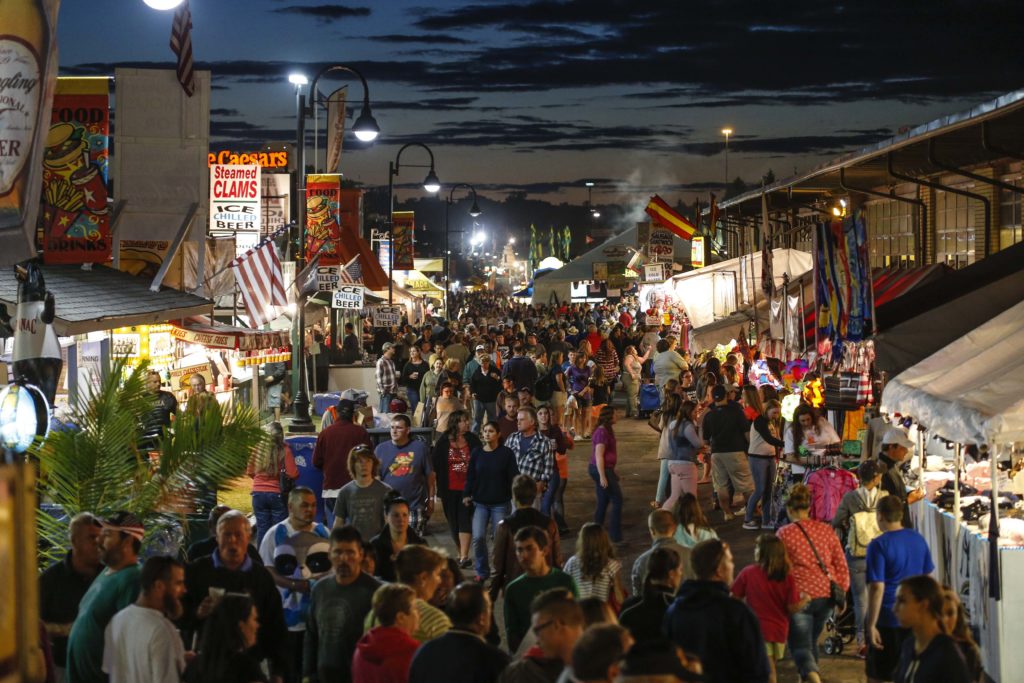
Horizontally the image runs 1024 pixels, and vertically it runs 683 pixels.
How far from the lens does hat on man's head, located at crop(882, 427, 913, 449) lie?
1205cm

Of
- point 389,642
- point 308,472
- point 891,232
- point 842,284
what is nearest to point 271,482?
point 308,472

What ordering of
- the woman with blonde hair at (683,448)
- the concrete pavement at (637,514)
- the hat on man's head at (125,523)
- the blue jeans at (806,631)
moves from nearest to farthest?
the hat on man's head at (125,523), the blue jeans at (806,631), the concrete pavement at (637,514), the woman with blonde hair at (683,448)

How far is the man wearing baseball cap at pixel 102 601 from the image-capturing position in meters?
6.72

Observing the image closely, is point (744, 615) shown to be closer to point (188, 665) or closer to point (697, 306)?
point (188, 665)

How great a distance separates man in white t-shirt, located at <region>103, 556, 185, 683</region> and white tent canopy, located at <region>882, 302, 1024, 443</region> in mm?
5453

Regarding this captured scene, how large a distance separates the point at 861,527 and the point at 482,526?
12.3ft

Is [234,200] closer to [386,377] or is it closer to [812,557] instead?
[386,377]

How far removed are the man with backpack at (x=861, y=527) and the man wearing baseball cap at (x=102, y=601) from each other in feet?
18.3

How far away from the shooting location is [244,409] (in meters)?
10.1

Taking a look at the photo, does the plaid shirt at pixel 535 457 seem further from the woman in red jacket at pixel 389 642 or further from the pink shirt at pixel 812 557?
the woman in red jacket at pixel 389 642

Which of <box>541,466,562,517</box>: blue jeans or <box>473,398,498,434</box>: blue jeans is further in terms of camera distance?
<box>473,398,498,434</box>: blue jeans

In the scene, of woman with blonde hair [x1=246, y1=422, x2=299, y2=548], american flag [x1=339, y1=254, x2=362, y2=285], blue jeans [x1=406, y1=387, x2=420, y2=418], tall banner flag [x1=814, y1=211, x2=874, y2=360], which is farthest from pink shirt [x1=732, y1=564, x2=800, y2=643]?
american flag [x1=339, y1=254, x2=362, y2=285]

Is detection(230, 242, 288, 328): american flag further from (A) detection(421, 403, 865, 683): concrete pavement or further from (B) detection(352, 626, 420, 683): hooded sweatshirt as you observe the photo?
(B) detection(352, 626, 420, 683): hooded sweatshirt

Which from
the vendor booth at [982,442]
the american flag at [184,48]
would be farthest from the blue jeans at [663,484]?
the american flag at [184,48]
